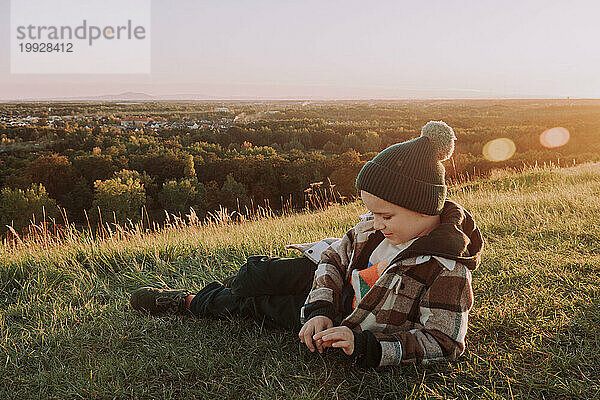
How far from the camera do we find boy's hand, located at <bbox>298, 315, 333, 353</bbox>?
6.89 feet

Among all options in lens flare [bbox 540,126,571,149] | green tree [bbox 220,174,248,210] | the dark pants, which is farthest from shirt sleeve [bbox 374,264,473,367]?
lens flare [bbox 540,126,571,149]

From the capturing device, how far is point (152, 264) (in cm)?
415

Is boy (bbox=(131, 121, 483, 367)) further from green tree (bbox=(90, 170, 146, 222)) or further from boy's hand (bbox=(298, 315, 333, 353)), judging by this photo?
green tree (bbox=(90, 170, 146, 222))

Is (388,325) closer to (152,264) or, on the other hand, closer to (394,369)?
(394,369)

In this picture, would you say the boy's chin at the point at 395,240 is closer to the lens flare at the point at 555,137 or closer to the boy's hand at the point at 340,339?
the boy's hand at the point at 340,339

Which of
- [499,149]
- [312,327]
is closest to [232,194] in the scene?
[499,149]

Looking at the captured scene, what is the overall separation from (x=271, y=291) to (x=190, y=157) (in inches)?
2048

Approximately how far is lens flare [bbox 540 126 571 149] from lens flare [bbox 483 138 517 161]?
11.1ft

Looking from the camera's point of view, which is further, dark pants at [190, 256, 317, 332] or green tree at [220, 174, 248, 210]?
green tree at [220, 174, 248, 210]

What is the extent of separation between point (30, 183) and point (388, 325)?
49.1 meters

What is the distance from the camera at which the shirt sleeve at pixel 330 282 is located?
7.49 ft

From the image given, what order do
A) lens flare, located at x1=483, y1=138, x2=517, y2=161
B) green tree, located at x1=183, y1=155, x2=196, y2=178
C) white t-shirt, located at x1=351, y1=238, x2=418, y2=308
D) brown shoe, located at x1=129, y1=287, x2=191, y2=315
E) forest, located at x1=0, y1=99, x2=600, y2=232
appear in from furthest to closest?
green tree, located at x1=183, y1=155, x2=196, y2=178 → lens flare, located at x1=483, y1=138, x2=517, y2=161 → forest, located at x1=0, y1=99, x2=600, y2=232 → brown shoe, located at x1=129, y1=287, x2=191, y2=315 → white t-shirt, located at x1=351, y1=238, x2=418, y2=308

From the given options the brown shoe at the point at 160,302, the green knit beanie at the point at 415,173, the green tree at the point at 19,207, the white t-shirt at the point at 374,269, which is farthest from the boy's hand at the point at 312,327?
the green tree at the point at 19,207

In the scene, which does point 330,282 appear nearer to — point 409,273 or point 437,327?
point 409,273
